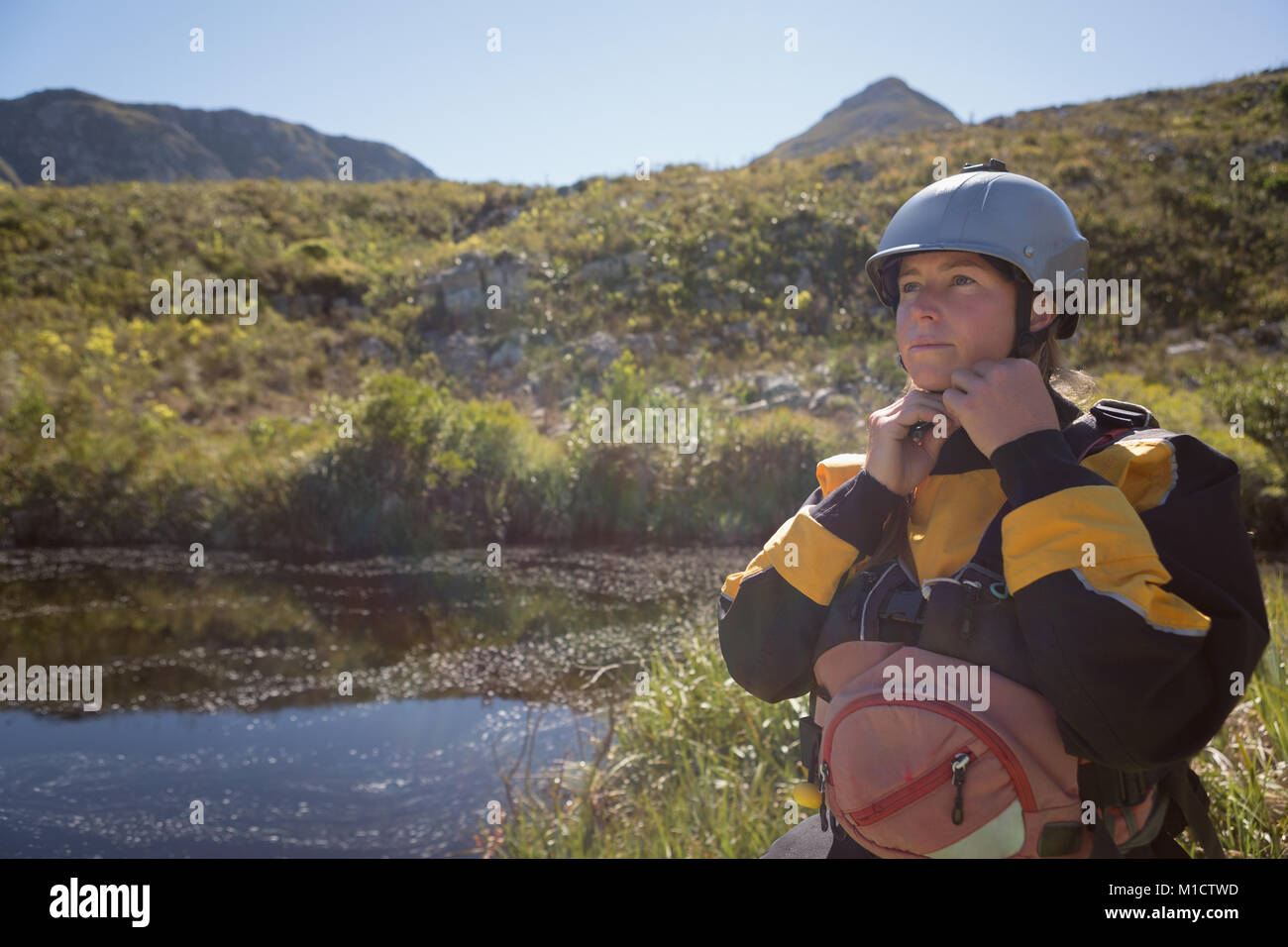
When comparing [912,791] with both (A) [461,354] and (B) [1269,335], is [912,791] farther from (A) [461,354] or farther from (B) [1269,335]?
(B) [1269,335]

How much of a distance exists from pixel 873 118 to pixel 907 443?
89.6 meters

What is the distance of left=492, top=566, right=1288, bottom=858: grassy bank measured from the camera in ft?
9.16

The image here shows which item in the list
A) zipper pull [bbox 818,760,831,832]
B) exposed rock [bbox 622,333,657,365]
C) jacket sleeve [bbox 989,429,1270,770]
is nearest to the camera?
jacket sleeve [bbox 989,429,1270,770]

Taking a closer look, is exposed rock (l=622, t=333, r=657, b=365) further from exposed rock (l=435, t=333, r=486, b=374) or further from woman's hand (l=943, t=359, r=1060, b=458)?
woman's hand (l=943, t=359, r=1060, b=458)

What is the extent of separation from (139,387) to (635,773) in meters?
14.1

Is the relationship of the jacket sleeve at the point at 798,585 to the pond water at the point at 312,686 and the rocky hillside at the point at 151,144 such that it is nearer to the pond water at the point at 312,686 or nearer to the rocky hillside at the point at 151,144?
the pond water at the point at 312,686

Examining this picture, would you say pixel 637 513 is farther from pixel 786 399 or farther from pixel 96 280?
pixel 96 280

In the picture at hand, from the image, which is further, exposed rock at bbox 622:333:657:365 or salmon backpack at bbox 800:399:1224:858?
exposed rock at bbox 622:333:657:365

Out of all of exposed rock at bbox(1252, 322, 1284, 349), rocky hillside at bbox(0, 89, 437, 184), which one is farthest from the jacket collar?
rocky hillside at bbox(0, 89, 437, 184)

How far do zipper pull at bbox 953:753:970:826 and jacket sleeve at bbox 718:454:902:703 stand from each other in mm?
360

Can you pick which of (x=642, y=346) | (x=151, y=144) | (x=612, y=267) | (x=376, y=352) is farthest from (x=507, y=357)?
(x=151, y=144)

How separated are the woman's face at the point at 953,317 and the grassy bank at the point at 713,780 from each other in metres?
2.03

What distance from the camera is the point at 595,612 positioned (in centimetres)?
816
